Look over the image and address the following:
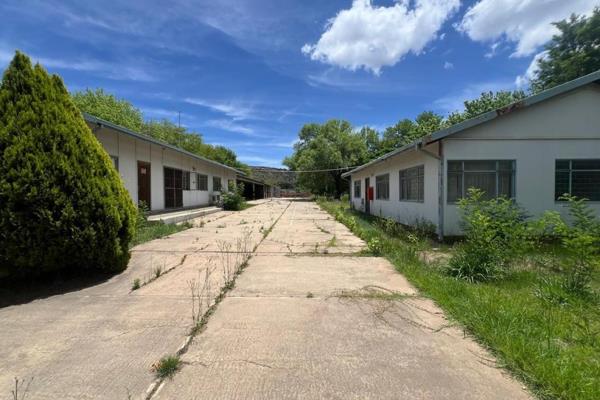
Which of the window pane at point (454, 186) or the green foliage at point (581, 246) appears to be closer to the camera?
the green foliage at point (581, 246)

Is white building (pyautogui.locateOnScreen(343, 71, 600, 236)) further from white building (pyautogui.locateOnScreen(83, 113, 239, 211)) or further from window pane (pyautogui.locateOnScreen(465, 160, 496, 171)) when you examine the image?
white building (pyautogui.locateOnScreen(83, 113, 239, 211))

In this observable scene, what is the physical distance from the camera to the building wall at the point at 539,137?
370 inches

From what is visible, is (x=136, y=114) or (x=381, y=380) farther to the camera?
(x=136, y=114)

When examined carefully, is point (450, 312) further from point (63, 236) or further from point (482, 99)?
point (482, 99)

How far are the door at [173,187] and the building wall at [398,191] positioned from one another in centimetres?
973

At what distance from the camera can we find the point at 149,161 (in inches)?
548

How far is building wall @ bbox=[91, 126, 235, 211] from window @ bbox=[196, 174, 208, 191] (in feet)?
1.13

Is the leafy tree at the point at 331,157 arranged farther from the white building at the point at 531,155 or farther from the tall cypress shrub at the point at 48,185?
the tall cypress shrub at the point at 48,185

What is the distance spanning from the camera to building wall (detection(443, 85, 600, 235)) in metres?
9.40

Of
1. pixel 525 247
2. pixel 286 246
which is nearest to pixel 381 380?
pixel 525 247

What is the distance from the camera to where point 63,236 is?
4.68m

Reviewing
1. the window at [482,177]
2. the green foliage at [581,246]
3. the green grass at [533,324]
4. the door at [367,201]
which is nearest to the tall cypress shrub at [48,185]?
the green grass at [533,324]

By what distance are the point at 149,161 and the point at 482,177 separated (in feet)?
38.3

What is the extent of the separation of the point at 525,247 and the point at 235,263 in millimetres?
4742
